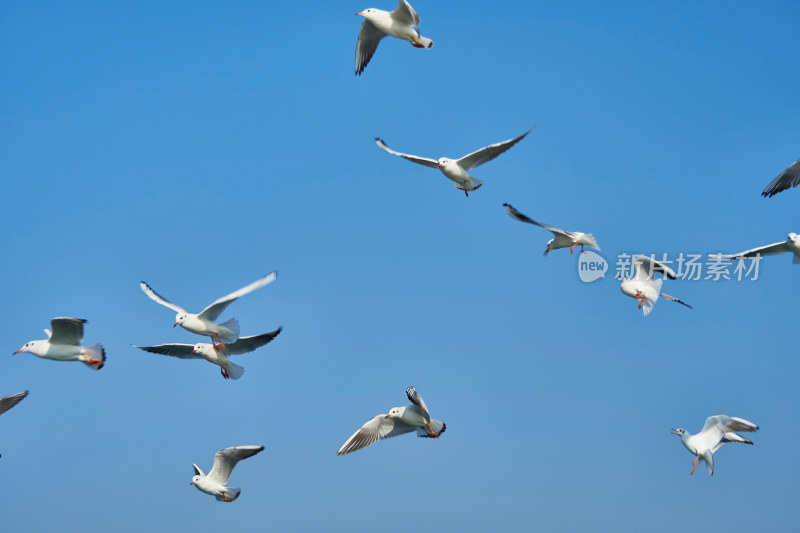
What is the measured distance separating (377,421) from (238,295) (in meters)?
2.93

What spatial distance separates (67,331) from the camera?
14375 mm

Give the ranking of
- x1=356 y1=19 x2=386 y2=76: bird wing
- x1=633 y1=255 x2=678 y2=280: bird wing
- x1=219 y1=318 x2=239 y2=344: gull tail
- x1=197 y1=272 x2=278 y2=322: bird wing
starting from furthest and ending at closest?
x1=356 y1=19 x2=386 y2=76: bird wing < x1=633 y1=255 x2=678 y2=280: bird wing < x1=219 y1=318 x2=239 y2=344: gull tail < x1=197 y1=272 x2=278 y2=322: bird wing

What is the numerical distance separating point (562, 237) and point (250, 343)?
5.40 meters

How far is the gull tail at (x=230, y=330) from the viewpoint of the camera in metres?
14.4

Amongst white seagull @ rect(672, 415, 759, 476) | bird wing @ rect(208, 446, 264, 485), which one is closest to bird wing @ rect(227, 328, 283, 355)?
bird wing @ rect(208, 446, 264, 485)

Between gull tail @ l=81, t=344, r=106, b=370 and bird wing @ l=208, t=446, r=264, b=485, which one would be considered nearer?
gull tail @ l=81, t=344, r=106, b=370

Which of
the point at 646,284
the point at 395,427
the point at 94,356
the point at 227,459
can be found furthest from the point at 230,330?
the point at 646,284

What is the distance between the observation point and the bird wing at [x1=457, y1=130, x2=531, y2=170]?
15016 mm

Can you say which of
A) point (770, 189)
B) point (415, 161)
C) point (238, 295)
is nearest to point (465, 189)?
point (415, 161)

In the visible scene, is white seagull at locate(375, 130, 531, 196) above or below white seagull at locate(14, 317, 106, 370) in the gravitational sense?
above

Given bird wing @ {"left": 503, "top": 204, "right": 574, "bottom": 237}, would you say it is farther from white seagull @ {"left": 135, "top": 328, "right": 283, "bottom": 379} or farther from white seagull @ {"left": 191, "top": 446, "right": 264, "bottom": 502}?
white seagull @ {"left": 191, "top": 446, "right": 264, "bottom": 502}

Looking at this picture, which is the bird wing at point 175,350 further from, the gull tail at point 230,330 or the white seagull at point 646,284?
the white seagull at point 646,284

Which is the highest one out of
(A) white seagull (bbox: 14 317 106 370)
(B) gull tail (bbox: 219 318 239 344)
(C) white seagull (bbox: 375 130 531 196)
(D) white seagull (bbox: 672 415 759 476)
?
(C) white seagull (bbox: 375 130 531 196)

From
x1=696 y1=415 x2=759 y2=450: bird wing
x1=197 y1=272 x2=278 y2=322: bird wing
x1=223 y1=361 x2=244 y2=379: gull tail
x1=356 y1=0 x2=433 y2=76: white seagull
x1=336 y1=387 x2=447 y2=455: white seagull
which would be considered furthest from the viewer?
x1=696 y1=415 x2=759 y2=450: bird wing
